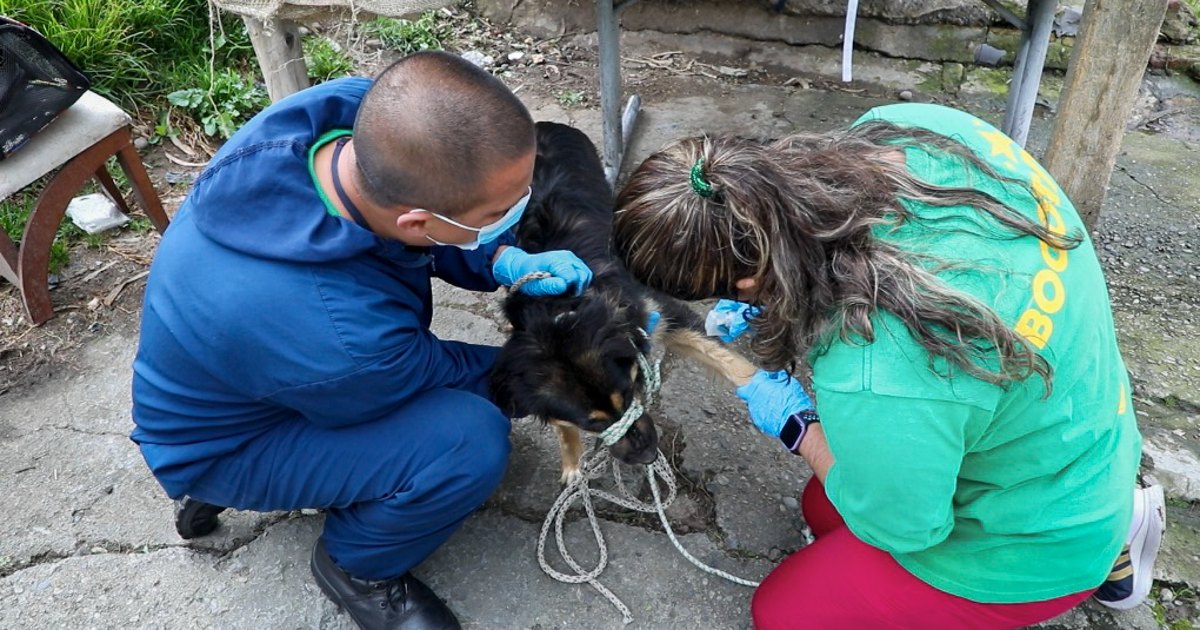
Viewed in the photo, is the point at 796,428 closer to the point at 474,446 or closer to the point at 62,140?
the point at 474,446

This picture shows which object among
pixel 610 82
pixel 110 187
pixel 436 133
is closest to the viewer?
pixel 436 133

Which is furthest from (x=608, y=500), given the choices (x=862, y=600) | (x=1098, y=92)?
(x=1098, y=92)

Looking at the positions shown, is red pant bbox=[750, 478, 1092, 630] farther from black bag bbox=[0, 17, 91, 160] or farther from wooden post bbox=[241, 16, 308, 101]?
black bag bbox=[0, 17, 91, 160]

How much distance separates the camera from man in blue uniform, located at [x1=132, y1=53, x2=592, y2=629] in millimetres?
1596

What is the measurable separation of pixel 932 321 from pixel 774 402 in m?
0.81

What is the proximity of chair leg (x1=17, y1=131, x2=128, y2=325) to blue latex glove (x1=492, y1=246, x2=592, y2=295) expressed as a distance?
1.97 metres

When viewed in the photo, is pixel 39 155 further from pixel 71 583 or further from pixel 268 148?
pixel 268 148

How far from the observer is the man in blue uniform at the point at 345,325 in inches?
62.8

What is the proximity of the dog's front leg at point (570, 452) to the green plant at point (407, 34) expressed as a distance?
3.43m

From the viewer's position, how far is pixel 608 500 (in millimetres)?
2543

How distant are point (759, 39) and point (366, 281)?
3.90m

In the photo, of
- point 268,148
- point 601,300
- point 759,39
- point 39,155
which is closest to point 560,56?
point 759,39

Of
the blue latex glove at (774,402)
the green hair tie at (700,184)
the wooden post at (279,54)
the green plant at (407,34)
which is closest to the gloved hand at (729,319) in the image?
the blue latex glove at (774,402)

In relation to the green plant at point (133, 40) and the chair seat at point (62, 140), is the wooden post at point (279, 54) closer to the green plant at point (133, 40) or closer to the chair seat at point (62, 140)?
the chair seat at point (62, 140)
